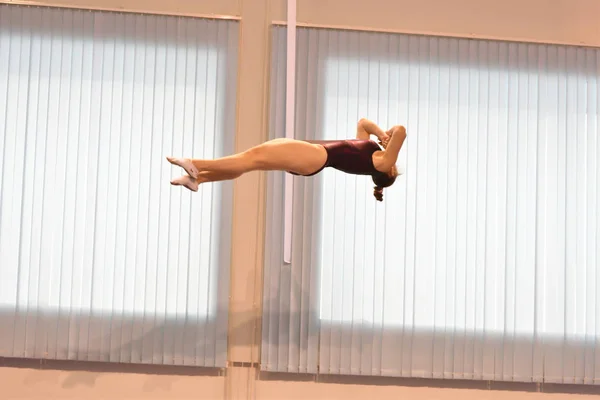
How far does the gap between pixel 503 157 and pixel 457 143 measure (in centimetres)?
35

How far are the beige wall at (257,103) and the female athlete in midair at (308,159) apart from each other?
5.28ft

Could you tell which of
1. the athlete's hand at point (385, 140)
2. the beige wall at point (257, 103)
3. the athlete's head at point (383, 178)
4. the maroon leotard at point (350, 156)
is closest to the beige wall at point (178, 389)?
the beige wall at point (257, 103)

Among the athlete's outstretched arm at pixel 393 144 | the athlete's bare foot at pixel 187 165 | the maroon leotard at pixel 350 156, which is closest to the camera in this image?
the athlete's bare foot at pixel 187 165

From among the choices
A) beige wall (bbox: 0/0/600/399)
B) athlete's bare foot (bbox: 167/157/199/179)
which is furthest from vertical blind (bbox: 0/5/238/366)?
athlete's bare foot (bbox: 167/157/199/179)

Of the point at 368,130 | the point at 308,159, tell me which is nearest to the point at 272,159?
the point at 308,159

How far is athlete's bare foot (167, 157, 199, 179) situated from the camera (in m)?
4.45

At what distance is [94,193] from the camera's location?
6172mm

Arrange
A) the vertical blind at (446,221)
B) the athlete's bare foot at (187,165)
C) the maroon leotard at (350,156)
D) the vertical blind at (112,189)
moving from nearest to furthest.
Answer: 1. the athlete's bare foot at (187,165)
2. the maroon leotard at (350,156)
3. the vertical blind at (112,189)
4. the vertical blind at (446,221)

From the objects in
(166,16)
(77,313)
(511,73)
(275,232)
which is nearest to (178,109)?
(166,16)

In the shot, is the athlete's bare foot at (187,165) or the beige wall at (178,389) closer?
the athlete's bare foot at (187,165)

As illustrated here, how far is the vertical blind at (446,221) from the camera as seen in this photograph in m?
6.19

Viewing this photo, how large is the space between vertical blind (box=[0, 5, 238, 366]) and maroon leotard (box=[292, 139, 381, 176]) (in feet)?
5.22

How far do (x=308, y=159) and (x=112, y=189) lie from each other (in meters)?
2.00

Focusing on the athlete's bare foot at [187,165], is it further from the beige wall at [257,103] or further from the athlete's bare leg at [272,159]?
the beige wall at [257,103]
